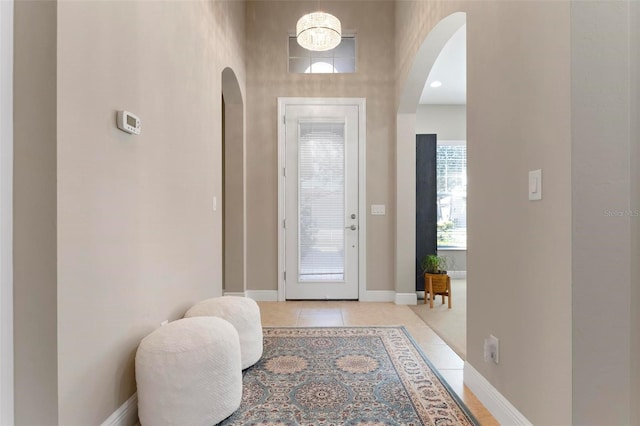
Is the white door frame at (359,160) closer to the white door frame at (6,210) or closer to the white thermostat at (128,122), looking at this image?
the white thermostat at (128,122)

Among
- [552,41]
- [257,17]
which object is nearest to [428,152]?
[257,17]

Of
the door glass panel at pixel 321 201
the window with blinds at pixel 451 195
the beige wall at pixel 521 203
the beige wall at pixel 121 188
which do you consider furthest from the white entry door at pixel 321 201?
the window with blinds at pixel 451 195

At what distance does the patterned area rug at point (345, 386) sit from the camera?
169 cm

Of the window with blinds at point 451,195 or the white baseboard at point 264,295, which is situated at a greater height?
the window with blinds at point 451,195

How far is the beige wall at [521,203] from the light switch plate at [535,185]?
3 cm

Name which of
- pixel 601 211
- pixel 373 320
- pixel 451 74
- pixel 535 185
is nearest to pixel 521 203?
pixel 535 185

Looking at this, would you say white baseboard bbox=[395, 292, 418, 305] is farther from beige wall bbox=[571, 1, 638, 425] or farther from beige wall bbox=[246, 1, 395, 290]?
beige wall bbox=[571, 1, 638, 425]

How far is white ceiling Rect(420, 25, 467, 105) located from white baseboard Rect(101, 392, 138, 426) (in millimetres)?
3632

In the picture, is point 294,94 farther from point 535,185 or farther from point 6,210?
point 6,210

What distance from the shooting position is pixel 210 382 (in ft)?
5.14

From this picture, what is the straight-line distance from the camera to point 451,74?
462 centimetres

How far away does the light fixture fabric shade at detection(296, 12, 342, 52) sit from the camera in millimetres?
3090

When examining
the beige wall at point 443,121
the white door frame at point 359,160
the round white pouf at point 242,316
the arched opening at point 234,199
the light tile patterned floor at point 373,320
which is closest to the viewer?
the round white pouf at point 242,316

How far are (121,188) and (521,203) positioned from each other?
5.68 feet
